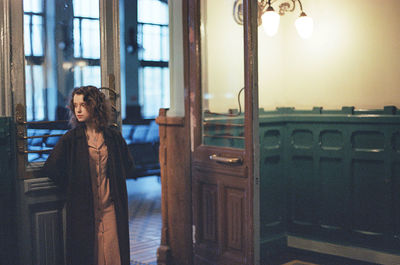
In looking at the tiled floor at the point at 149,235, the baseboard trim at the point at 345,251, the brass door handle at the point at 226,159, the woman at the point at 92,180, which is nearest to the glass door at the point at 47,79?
the woman at the point at 92,180

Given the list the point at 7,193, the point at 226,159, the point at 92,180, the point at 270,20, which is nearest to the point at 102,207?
the point at 92,180

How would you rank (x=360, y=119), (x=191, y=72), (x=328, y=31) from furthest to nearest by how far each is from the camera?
(x=328, y=31) → (x=360, y=119) → (x=191, y=72)

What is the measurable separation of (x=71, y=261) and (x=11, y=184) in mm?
643

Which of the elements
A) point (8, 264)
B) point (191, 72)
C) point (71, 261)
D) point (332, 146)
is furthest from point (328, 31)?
point (8, 264)

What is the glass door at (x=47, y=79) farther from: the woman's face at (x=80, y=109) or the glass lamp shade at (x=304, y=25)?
the glass lamp shade at (x=304, y=25)

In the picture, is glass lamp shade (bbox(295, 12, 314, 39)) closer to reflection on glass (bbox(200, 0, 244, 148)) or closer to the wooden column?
reflection on glass (bbox(200, 0, 244, 148))

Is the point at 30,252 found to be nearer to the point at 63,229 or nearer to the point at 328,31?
the point at 63,229

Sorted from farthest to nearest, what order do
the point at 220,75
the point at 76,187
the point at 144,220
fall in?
1. the point at 144,220
2. the point at 220,75
3. the point at 76,187

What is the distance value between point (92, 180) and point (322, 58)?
8.44 ft

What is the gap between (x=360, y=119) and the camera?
14.3 ft

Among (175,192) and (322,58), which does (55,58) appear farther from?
(322,58)

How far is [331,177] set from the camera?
4617 millimetres

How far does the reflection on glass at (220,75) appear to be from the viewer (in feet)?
12.2

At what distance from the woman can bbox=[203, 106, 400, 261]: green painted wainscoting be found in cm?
171
